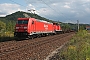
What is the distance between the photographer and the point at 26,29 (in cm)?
2786

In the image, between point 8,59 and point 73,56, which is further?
point 8,59

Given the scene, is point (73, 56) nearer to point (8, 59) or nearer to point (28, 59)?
point (28, 59)

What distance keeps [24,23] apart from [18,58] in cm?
1706

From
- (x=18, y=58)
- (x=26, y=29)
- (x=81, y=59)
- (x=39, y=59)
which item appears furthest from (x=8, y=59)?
(x=26, y=29)

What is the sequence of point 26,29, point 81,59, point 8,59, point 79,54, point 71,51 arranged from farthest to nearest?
1. point 26,29
2. point 8,59
3. point 71,51
4. point 79,54
5. point 81,59

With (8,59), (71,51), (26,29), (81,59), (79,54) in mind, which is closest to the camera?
(81,59)

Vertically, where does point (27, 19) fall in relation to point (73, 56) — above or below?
above

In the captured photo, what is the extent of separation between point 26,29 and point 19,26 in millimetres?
1254

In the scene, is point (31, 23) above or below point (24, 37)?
above

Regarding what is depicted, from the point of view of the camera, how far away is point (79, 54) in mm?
9859

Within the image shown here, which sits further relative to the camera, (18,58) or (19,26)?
(19,26)

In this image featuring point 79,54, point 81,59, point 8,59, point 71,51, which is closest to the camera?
point 81,59

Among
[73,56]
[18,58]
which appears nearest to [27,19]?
[18,58]

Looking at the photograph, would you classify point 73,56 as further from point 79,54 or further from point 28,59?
point 28,59
